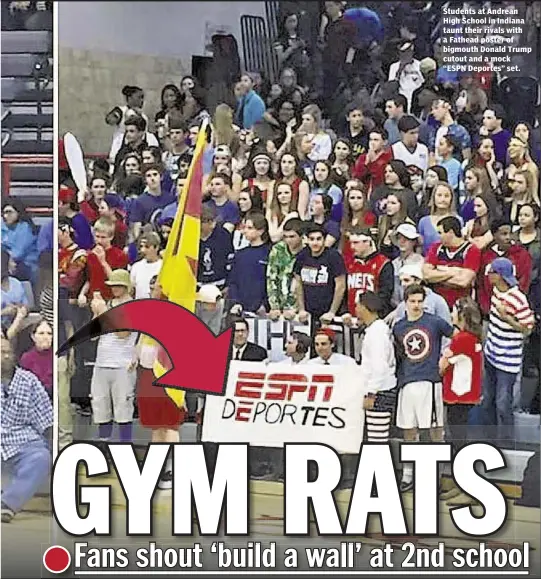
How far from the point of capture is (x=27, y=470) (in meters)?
3.33

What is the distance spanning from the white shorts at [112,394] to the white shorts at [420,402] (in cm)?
84

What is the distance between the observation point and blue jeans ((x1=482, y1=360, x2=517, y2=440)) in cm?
329

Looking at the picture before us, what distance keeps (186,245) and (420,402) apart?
0.88 meters

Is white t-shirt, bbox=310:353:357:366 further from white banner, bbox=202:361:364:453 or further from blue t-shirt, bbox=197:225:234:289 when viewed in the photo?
blue t-shirt, bbox=197:225:234:289

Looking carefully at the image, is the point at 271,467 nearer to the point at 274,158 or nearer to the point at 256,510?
the point at 256,510

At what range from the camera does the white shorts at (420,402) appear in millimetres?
3297

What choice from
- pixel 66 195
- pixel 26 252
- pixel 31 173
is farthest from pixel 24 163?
pixel 26 252

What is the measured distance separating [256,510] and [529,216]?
1.25 meters

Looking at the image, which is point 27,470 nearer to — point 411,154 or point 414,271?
point 414,271

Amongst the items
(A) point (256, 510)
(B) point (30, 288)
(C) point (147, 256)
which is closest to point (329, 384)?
(A) point (256, 510)

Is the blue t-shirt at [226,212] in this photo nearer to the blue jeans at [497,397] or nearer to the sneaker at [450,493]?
the blue jeans at [497,397]

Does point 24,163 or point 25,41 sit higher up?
point 25,41

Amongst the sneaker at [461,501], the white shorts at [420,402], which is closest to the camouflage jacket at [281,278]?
the white shorts at [420,402]

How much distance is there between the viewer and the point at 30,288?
330 cm
